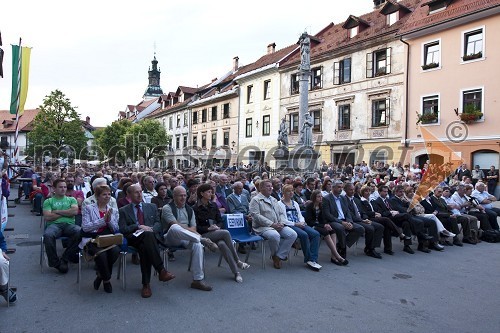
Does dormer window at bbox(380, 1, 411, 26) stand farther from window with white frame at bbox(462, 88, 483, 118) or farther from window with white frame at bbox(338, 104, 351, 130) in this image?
window with white frame at bbox(462, 88, 483, 118)

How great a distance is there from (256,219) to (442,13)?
63.5ft

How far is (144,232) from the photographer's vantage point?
5.15 meters

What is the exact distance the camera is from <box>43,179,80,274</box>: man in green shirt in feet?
18.8

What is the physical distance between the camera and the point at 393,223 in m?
7.84

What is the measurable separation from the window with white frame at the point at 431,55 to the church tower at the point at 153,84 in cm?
6612

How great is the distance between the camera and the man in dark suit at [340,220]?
7.07 metres

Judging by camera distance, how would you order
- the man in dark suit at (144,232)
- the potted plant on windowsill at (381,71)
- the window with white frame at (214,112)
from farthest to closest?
the window with white frame at (214,112)
the potted plant on windowsill at (381,71)
the man in dark suit at (144,232)

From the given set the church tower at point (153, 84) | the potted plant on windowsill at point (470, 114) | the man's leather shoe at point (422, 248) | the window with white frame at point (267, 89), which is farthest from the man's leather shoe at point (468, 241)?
the church tower at point (153, 84)

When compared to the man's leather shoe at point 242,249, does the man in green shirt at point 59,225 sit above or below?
above

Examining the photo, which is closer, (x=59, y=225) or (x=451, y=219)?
(x=59, y=225)

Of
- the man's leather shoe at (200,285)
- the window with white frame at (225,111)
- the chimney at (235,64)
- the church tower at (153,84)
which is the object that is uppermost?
the church tower at (153,84)

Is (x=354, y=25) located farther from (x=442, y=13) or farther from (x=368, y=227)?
(x=368, y=227)

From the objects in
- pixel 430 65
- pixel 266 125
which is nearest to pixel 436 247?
pixel 430 65

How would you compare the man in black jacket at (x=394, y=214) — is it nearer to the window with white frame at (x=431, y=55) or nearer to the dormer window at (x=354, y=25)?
the window with white frame at (x=431, y=55)
